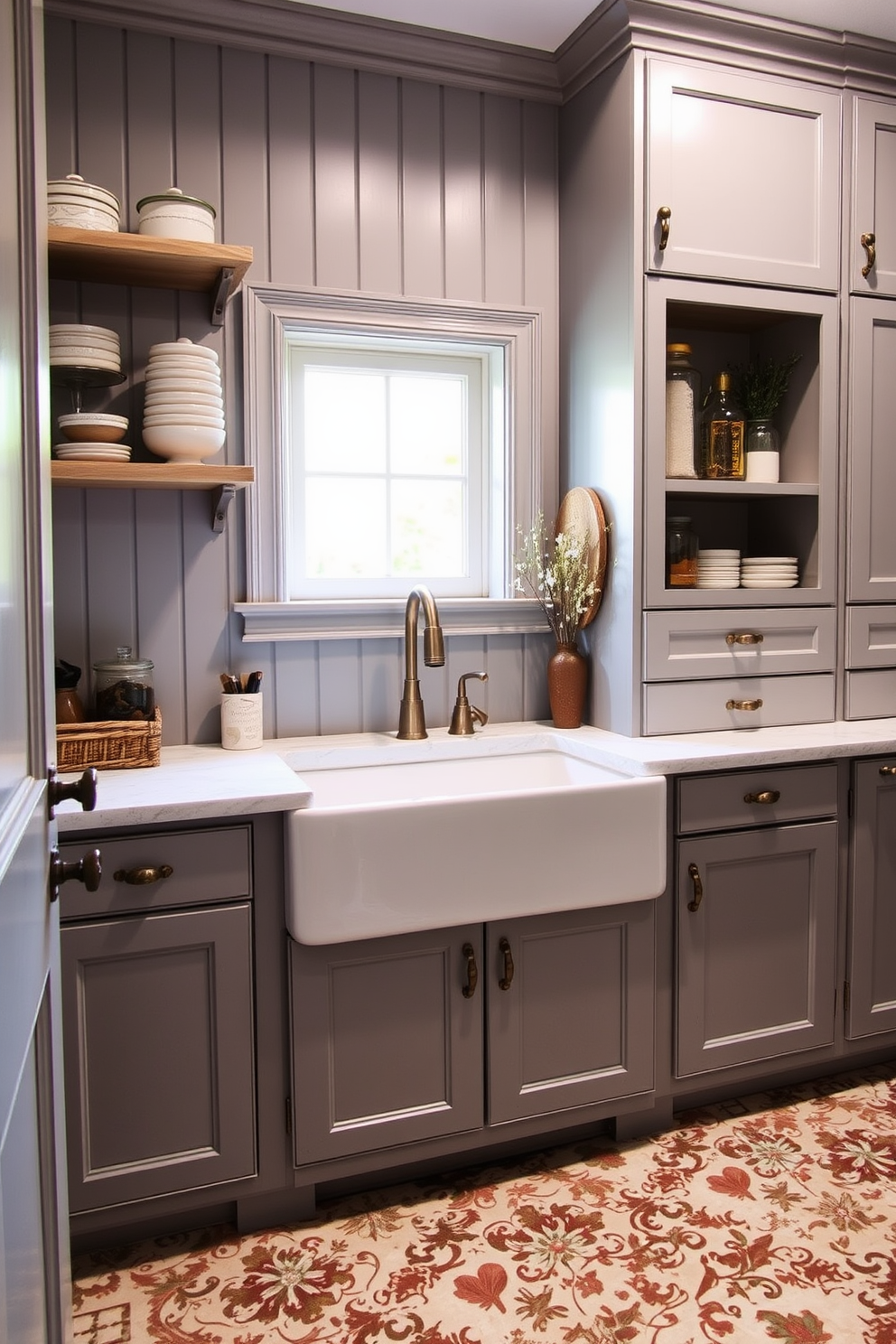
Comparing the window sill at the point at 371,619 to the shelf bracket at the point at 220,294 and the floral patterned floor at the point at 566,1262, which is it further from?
the floral patterned floor at the point at 566,1262

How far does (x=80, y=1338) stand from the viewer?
5.41ft

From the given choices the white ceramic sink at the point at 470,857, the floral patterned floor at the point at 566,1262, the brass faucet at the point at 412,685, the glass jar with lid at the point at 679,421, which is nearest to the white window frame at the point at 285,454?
the brass faucet at the point at 412,685

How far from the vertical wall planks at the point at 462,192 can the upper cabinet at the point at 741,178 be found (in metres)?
0.46

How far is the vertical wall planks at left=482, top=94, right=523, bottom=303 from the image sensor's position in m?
2.58

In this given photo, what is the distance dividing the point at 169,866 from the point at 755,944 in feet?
4.35

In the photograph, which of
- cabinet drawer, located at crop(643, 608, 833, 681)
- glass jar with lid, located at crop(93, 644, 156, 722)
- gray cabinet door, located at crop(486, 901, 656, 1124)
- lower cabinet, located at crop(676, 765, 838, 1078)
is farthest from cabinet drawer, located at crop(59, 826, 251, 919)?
cabinet drawer, located at crop(643, 608, 833, 681)

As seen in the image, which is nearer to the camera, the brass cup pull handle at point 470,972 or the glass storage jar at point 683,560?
the brass cup pull handle at point 470,972

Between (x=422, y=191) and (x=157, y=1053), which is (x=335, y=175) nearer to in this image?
(x=422, y=191)

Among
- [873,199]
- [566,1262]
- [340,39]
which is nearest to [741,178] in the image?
[873,199]

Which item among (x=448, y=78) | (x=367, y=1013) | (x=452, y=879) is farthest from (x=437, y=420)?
(x=367, y=1013)

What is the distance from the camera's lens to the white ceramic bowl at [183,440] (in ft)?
6.98

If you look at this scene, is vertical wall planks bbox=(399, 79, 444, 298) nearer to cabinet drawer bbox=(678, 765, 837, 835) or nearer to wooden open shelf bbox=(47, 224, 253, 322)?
wooden open shelf bbox=(47, 224, 253, 322)

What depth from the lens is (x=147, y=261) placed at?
208 centimetres

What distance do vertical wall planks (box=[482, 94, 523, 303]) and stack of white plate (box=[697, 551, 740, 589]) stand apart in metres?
0.84
